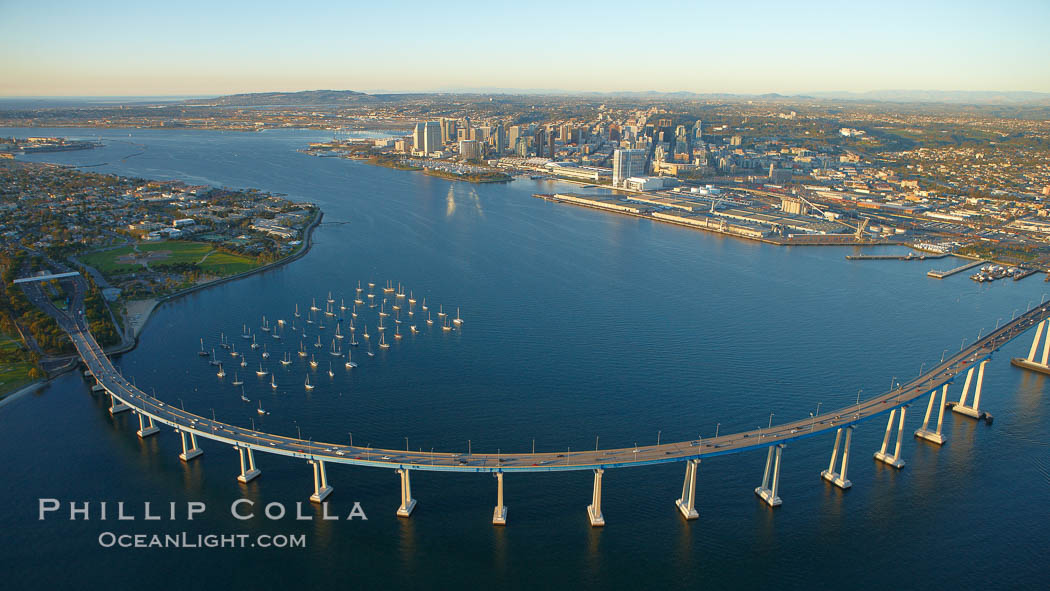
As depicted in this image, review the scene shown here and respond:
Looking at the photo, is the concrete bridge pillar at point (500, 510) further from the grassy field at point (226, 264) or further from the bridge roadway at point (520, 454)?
the grassy field at point (226, 264)

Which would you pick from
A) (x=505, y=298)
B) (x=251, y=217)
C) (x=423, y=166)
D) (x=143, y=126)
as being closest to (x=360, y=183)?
(x=423, y=166)

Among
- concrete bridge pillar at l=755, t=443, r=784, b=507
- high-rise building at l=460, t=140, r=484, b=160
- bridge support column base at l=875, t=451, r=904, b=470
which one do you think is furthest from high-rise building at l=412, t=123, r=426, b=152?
concrete bridge pillar at l=755, t=443, r=784, b=507

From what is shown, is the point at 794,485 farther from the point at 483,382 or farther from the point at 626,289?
the point at 626,289

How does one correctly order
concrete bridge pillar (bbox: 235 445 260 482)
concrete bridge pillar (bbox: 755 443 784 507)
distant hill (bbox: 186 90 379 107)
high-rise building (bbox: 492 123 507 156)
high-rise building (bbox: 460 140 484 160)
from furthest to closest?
1. distant hill (bbox: 186 90 379 107)
2. high-rise building (bbox: 492 123 507 156)
3. high-rise building (bbox: 460 140 484 160)
4. concrete bridge pillar (bbox: 235 445 260 482)
5. concrete bridge pillar (bbox: 755 443 784 507)

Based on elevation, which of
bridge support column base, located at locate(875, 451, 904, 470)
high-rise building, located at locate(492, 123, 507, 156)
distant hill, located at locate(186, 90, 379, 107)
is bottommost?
bridge support column base, located at locate(875, 451, 904, 470)

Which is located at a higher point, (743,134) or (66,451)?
(743,134)

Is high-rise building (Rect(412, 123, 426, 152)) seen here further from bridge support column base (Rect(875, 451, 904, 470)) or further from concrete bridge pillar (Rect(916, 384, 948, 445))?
bridge support column base (Rect(875, 451, 904, 470))

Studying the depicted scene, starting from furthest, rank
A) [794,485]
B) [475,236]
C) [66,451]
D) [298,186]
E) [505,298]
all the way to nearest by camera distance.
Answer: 1. [298,186]
2. [475,236]
3. [505,298]
4. [66,451]
5. [794,485]
